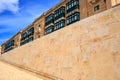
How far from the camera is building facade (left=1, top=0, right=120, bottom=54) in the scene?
30.2m

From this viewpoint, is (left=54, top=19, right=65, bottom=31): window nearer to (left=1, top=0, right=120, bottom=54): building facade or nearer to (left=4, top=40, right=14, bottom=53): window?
(left=1, top=0, right=120, bottom=54): building facade

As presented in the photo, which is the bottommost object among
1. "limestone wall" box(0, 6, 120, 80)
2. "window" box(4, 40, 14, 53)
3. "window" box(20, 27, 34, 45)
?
"limestone wall" box(0, 6, 120, 80)

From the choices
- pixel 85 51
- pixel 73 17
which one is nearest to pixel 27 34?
pixel 73 17

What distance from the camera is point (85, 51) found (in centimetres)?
1123

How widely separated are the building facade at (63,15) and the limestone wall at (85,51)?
16.3 meters

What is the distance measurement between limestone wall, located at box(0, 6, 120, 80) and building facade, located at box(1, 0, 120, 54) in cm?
1628

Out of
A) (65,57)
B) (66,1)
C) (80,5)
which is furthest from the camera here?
(66,1)

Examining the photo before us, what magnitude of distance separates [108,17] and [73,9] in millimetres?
23946

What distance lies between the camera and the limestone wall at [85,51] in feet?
32.0

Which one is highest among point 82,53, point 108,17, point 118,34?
point 108,17

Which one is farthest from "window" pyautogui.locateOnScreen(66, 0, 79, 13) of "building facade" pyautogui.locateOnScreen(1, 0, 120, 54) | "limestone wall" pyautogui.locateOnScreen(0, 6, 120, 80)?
"limestone wall" pyautogui.locateOnScreen(0, 6, 120, 80)

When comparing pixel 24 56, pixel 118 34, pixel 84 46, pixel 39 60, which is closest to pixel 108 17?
pixel 118 34

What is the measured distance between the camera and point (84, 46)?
11.4m

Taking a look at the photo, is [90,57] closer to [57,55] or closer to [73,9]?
[57,55]
